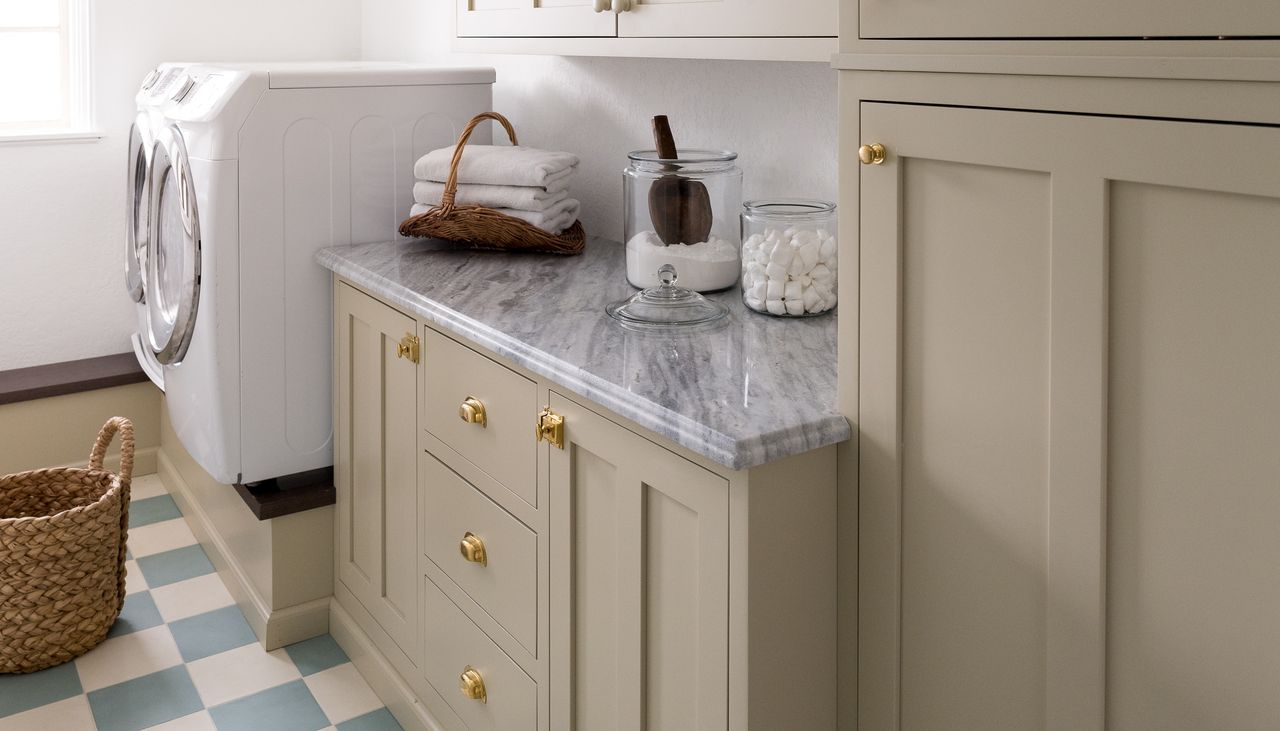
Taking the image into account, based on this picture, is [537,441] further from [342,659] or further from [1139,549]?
[342,659]

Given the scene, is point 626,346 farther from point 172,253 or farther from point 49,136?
point 49,136

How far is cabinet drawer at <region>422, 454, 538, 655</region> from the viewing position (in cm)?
169

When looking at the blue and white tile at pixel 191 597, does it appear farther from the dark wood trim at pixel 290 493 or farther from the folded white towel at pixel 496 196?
the folded white towel at pixel 496 196

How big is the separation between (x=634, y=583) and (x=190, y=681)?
133cm

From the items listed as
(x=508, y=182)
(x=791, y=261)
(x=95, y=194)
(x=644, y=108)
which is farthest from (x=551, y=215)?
(x=95, y=194)

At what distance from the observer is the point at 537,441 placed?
162cm

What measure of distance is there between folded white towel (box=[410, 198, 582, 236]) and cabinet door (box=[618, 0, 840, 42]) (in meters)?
0.52

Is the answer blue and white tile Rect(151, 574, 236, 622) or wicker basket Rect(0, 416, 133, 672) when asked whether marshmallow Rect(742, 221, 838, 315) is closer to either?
wicker basket Rect(0, 416, 133, 672)

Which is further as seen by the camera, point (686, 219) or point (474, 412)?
point (686, 219)

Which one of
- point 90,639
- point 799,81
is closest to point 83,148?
point 90,639

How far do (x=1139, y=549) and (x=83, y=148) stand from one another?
3065 mm

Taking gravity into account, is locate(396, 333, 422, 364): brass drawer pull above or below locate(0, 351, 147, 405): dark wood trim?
above

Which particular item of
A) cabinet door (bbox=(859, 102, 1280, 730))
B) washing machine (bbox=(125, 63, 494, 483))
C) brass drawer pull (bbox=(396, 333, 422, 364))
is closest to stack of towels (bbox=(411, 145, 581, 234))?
washing machine (bbox=(125, 63, 494, 483))

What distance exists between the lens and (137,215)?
2.84m
